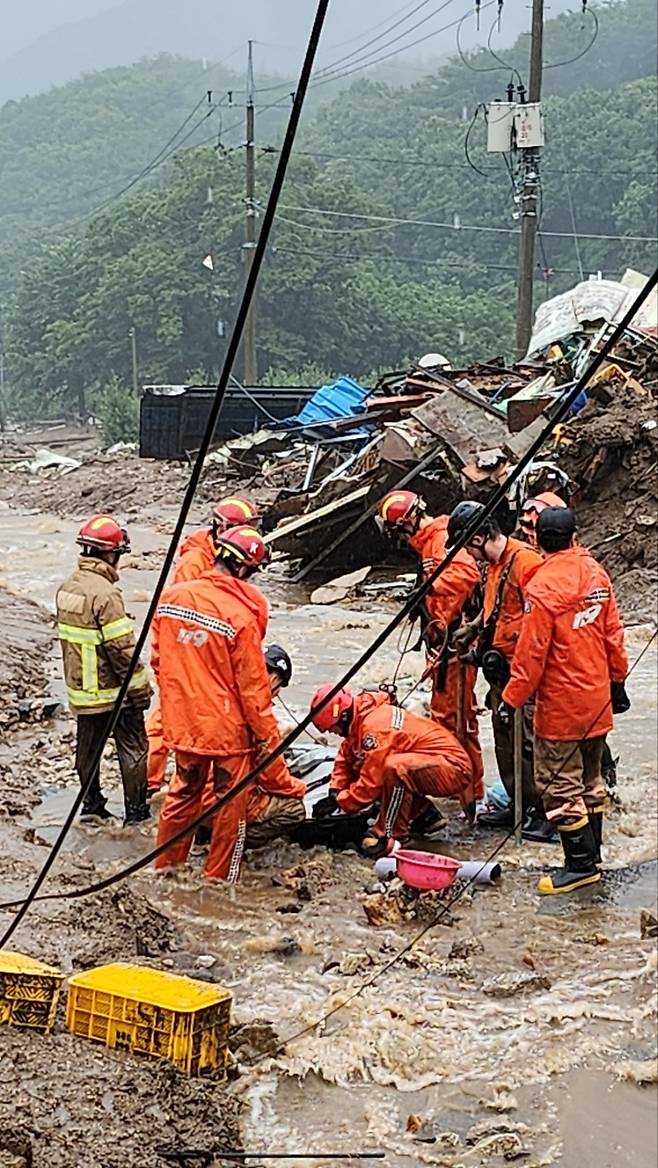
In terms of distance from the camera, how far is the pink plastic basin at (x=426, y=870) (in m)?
6.67

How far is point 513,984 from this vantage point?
5887 mm

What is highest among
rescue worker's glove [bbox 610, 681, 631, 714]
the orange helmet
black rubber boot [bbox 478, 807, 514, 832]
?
the orange helmet

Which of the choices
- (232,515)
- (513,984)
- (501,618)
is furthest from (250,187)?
(513,984)

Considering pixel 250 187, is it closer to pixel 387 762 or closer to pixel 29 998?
pixel 387 762

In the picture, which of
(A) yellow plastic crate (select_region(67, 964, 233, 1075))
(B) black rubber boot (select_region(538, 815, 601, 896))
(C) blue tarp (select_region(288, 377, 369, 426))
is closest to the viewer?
(A) yellow plastic crate (select_region(67, 964, 233, 1075))

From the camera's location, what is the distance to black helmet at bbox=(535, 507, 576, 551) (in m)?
6.78

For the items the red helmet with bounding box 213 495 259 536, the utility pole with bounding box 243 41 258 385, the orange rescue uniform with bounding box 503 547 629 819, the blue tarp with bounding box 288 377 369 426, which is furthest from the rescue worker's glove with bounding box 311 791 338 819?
the utility pole with bounding box 243 41 258 385

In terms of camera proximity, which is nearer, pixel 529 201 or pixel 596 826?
pixel 596 826

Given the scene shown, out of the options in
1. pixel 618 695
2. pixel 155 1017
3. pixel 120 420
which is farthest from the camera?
pixel 120 420

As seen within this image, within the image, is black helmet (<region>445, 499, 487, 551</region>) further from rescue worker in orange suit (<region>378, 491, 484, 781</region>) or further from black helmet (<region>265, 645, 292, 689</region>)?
black helmet (<region>265, 645, 292, 689</region>)

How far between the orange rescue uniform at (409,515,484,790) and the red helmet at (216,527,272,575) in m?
1.35

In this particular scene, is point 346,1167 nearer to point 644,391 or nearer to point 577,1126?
point 577,1126

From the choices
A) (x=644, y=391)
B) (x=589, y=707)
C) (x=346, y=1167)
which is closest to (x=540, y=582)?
(x=589, y=707)

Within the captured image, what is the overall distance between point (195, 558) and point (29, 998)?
375cm
